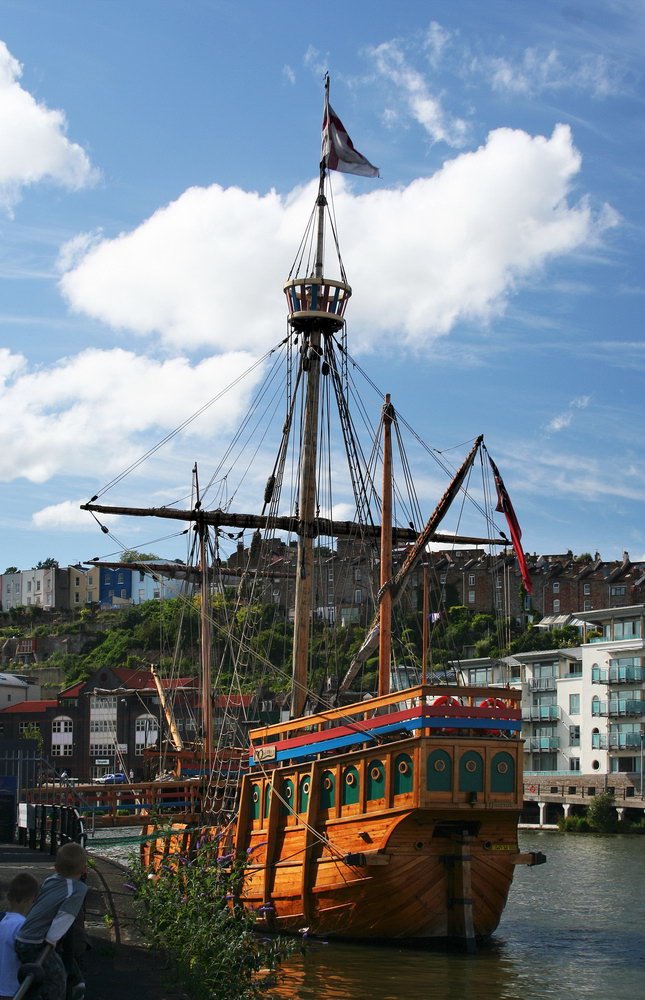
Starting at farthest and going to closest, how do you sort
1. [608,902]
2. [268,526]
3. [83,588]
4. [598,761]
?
[83,588] → [598,761] → [268,526] → [608,902]

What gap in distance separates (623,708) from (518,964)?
176 feet

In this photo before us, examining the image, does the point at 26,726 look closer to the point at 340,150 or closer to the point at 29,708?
the point at 29,708

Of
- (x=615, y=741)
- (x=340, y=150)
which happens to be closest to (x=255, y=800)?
(x=340, y=150)

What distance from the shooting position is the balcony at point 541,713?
86.8 meters

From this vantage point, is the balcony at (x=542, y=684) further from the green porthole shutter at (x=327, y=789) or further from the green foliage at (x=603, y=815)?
the green porthole shutter at (x=327, y=789)

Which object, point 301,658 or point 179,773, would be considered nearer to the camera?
point 301,658

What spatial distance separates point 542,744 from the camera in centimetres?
8650

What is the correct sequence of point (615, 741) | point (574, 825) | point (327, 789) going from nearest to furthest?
point (327, 789)
point (574, 825)
point (615, 741)

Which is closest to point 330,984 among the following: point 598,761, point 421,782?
point 421,782

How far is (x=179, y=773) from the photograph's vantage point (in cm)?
3997

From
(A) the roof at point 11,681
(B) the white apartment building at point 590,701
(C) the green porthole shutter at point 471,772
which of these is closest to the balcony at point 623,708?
(B) the white apartment building at point 590,701

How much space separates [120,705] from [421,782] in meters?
81.1

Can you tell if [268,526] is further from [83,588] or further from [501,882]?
[83,588]

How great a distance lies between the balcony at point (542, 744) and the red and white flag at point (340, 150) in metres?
53.7
